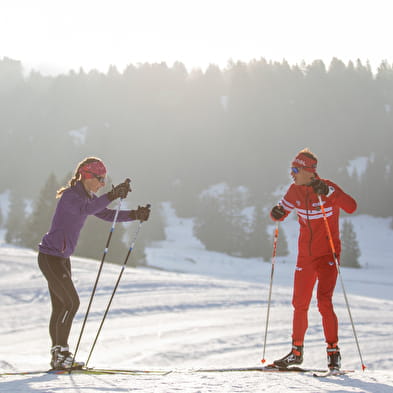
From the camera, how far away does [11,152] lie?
4968 inches

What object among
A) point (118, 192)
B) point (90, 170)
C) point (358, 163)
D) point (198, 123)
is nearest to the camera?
point (118, 192)

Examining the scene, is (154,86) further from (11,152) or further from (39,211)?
(39,211)

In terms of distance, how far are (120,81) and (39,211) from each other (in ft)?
375

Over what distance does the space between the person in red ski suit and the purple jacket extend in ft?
6.51

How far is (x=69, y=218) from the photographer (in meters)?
4.70

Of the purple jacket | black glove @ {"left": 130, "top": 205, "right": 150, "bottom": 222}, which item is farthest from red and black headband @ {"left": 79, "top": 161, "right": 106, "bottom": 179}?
black glove @ {"left": 130, "top": 205, "right": 150, "bottom": 222}

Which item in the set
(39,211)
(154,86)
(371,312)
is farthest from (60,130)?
(371,312)

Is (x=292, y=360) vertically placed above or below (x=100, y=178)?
below

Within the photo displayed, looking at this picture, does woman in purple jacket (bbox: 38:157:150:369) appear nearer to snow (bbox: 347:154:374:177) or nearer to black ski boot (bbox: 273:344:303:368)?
black ski boot (bbox: 273:344:303:368)

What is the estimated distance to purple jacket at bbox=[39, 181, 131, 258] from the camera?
4621 millimetres

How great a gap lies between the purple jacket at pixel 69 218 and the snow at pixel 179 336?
1176 mm

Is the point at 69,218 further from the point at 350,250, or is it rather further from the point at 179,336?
the point at 350,250

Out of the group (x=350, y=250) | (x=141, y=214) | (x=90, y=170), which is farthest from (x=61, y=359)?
(x=350, y=250)

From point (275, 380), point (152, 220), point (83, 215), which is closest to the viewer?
point (275, 380)
